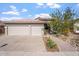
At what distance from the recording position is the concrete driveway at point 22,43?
6273 mm

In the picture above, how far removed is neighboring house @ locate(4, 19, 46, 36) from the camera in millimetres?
6285

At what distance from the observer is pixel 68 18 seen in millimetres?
6305

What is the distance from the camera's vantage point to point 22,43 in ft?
20.7

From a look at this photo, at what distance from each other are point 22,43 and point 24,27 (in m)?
0.28

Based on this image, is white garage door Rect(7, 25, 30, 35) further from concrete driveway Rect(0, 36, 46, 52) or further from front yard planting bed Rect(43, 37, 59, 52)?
front yard planting bed Rect(43, 37, 59, 52)

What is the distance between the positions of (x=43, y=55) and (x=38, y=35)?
357 millimetres

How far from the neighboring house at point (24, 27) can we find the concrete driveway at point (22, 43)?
0.29 feet

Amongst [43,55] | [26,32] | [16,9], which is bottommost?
[43,55]

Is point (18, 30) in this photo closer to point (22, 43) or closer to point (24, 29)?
point (24, 29)

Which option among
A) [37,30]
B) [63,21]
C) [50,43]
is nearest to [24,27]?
[37,30]

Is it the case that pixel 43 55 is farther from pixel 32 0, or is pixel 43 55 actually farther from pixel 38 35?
pixel 32 0

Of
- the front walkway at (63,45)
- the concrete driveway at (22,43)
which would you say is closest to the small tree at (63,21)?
the front walkway at (63,45)

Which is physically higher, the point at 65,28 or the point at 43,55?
the point at 65,28

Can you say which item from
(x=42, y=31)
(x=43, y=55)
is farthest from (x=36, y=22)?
(x=43, y=55)
